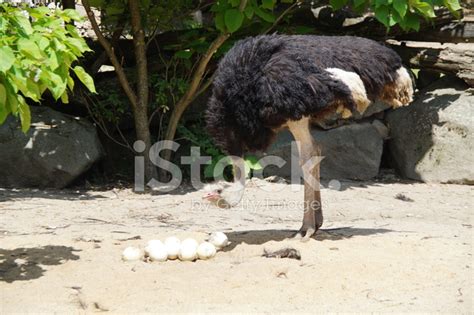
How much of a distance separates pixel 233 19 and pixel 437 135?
2.79m

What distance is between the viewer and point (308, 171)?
211 inches

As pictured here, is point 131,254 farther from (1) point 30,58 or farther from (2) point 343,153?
(2) point 343,153

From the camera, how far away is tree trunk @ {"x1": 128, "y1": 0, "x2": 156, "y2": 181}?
801cm

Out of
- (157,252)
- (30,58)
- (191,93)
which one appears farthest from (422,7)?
(30,58)

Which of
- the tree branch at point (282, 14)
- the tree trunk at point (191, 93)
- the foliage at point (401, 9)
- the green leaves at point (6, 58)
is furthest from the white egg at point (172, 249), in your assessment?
the tree branch at point (282, 14)

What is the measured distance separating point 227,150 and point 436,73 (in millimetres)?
Answer: 4593

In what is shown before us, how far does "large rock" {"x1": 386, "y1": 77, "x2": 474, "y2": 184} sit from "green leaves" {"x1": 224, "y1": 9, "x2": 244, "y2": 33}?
8.46 feet

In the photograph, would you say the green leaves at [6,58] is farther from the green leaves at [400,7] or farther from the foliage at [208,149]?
the foliage at [208,149]

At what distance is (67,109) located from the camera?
8.91 m

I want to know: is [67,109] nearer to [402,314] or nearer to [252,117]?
[252,117]

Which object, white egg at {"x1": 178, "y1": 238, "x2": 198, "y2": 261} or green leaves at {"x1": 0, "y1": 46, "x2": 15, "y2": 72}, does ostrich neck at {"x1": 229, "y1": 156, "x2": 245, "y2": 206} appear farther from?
green leaves at {"x1": 0, "y1": 46, "x2": 15, "y2": 72}

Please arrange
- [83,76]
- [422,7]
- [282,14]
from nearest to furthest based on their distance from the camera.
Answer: [83,76], [422,7], [282,14]

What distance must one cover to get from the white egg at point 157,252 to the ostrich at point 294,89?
22.8 inches

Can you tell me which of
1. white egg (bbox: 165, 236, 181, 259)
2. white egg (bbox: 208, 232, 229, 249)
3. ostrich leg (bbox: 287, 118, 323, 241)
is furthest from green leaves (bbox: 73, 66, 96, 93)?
white egg (bbox: 208, 232, 229, 249)
